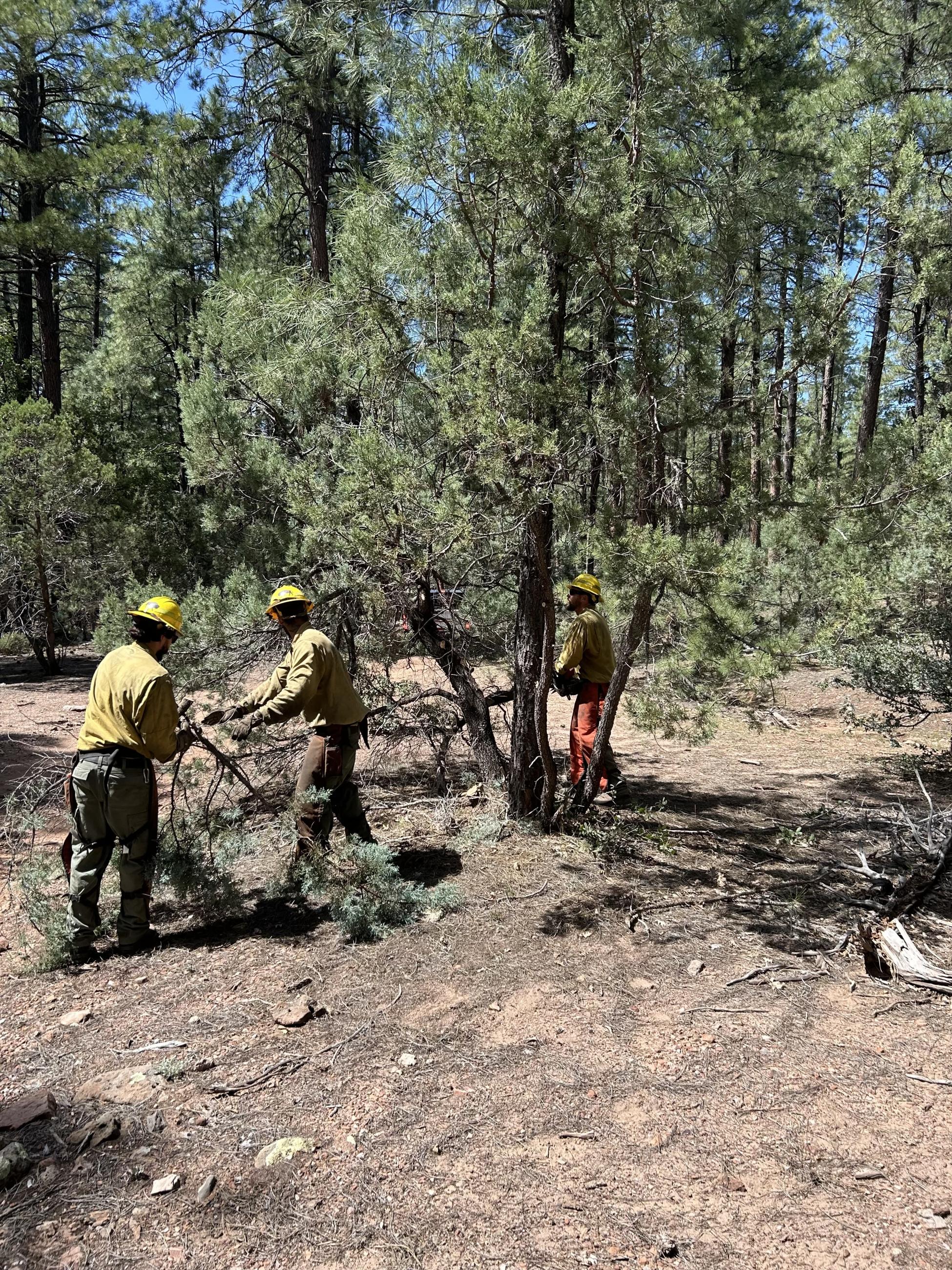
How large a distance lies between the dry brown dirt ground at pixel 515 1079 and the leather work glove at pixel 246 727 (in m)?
0.95

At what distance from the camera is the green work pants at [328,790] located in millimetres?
4547

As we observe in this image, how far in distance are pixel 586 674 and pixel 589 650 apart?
0.63ft

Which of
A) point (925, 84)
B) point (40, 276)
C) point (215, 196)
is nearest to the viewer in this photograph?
point (925, 84)

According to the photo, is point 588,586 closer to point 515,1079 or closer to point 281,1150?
point 515,1079

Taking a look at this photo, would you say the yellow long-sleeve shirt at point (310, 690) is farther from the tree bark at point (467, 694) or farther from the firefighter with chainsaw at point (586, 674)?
the firefighter with chainsaw at point (586, 674)

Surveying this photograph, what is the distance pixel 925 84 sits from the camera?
10312 millimetres

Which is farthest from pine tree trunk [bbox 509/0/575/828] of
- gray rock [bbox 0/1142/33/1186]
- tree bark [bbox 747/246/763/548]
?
gray rock [bbox 0/1142/33/1186]

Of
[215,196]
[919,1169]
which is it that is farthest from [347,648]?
[215,196]

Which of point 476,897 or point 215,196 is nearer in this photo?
point 476,897

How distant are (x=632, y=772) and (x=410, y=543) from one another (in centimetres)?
385

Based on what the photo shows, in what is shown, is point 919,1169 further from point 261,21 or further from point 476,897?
point 261,21

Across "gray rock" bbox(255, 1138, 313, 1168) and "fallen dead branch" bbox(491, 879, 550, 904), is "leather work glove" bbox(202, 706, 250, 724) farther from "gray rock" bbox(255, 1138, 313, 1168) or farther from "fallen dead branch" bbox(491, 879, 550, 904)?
"gray rock" bbox(255, 1138, 313, 1168)

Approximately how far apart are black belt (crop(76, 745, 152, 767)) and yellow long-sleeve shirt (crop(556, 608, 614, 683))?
2.97 m

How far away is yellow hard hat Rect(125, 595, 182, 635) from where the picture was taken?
13.4 ft
